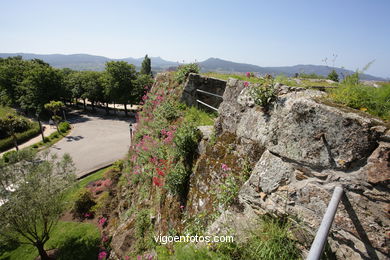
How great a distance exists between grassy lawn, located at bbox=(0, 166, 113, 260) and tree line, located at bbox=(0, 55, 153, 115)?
2793 cm

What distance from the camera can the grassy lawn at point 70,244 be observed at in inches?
376

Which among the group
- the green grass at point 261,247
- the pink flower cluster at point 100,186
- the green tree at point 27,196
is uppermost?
the green grass at point 261,247

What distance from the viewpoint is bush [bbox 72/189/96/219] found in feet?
40.2

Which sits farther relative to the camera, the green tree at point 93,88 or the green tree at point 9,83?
the green tree at point 9,83

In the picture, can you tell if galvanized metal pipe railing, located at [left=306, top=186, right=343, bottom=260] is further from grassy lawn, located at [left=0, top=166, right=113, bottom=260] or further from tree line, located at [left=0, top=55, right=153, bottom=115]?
tree line, located at [left=0, top=55, right=153, bottom=115]

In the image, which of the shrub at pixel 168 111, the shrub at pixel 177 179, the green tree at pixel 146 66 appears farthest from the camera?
the green tree at pixel 146 66

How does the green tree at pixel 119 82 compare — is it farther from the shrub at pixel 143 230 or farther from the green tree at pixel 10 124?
the shrub at pixel 143 230

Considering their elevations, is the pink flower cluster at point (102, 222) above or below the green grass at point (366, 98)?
below

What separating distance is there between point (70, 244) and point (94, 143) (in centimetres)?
1671

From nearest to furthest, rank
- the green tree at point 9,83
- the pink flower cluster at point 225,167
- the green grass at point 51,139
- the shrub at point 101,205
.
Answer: the pink flower cluster at point 225,167, the shrub at point 101,205, the green grass at point 51,139, the green tree at point 9,83

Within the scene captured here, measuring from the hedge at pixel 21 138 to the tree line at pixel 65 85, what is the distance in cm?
698

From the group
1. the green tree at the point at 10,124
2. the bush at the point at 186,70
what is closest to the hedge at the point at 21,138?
the green tree at the point at 10,124

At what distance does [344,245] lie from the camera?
2.35 m

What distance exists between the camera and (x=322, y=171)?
103 inches
